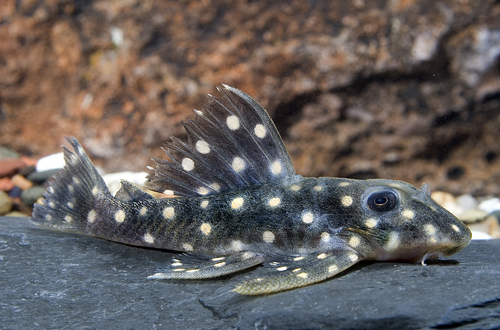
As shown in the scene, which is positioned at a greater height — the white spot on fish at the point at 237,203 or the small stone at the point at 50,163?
the small stone at the point at 50,163

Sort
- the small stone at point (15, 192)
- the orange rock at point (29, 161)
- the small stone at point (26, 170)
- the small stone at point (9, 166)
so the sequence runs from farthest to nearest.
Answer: the orange rock at point (29, 161)
the small stone at point (26, 170)
the small stone at point (9, 166)
the small stone at point (15, 192)

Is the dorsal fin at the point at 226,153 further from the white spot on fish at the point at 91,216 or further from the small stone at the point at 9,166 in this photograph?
the small stone at the point at 9,166

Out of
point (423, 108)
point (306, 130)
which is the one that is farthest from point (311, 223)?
point (423, 108)

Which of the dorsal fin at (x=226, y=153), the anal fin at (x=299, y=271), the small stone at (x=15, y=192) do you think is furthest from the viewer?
the small stone at (x=15, y=192)

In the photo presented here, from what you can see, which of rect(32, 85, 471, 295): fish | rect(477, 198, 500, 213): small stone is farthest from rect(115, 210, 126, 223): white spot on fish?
rect(477, 198, 500, 213): small stone

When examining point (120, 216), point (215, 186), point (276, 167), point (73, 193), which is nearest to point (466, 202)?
point (276, 167)

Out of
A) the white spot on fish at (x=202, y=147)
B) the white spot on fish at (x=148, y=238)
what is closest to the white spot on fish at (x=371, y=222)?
the white spot on fish at (x=202, y=147)
